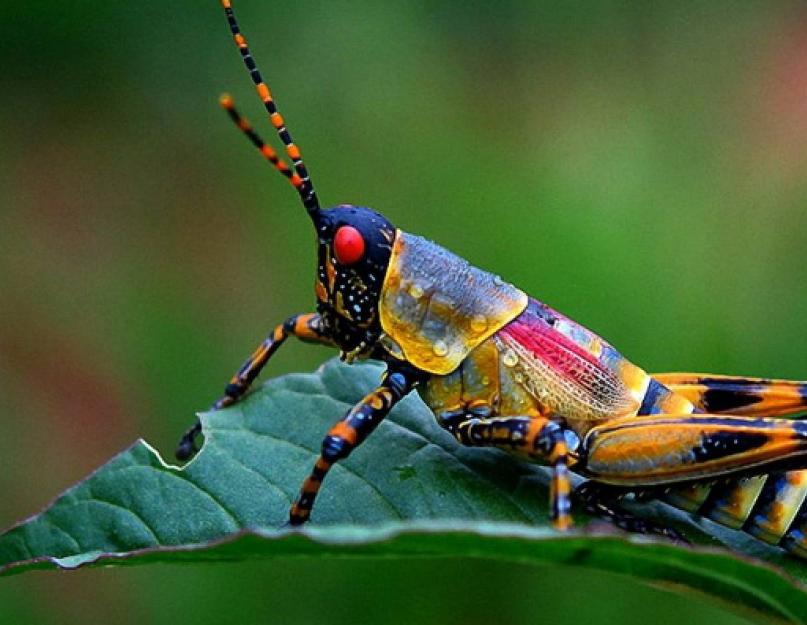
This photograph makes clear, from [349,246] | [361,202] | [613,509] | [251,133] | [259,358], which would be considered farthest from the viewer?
[361,202]

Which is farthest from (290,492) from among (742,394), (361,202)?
(361,202)

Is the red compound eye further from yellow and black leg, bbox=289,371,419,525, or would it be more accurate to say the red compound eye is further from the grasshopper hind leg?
the grasshopper hind leg

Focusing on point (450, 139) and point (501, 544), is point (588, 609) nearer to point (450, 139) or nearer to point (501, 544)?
point (501, 544)

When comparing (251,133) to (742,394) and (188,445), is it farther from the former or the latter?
(742,394)

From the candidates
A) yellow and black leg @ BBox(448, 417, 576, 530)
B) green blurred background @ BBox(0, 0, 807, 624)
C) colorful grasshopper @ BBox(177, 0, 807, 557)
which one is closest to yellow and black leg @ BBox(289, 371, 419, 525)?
colorful grasshopper @ BBox(177, 0, 807, 557)

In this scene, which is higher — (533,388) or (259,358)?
(533,388)

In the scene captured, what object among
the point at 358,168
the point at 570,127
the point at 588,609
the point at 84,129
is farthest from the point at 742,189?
the point at 84,129
